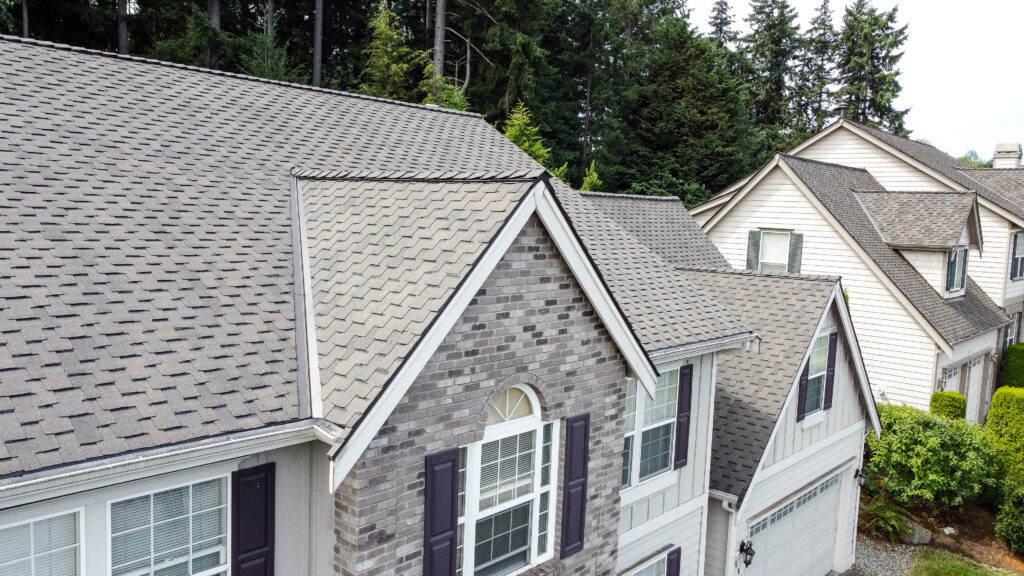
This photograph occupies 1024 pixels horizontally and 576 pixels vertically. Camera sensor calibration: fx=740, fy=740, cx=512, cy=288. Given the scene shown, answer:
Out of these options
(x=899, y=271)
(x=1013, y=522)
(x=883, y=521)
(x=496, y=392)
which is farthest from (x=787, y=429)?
(x=899, y=271)

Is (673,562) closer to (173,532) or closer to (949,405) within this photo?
(173,532)

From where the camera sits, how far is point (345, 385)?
6.10 metres

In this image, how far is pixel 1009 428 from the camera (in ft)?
66.6

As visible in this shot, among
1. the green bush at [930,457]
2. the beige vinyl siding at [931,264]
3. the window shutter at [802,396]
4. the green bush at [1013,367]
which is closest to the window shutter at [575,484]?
the window shutter at [802,396]

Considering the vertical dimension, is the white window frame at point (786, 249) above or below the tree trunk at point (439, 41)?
below

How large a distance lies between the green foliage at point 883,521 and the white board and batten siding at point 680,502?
801cm

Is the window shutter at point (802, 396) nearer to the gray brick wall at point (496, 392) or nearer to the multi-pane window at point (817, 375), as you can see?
the multi-pane window at point (817, 375)

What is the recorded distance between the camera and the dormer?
74.6ft

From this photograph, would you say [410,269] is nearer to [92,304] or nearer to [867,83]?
[92,304]

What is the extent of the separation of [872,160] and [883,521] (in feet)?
54.2

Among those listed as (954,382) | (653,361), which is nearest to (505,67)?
(954,382)

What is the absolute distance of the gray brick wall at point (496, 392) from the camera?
622 cm

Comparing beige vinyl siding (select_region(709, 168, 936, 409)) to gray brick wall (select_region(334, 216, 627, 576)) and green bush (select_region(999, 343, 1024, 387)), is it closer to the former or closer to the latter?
green bush (select_region(999, 343, 1024, 387))

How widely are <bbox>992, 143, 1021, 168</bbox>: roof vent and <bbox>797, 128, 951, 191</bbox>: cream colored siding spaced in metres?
15.9
